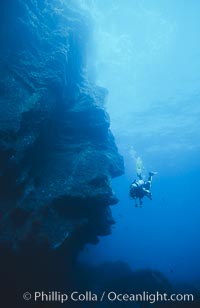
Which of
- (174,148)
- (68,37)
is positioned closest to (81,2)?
(68,37)

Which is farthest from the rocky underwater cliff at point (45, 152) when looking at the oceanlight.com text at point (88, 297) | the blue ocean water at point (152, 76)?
the blue ocean water at point (152, 76)

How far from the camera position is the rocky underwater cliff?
9336 millimetres

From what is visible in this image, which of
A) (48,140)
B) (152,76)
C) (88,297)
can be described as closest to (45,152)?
(48,140)

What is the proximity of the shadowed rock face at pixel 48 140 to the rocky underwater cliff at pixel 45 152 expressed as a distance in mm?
36

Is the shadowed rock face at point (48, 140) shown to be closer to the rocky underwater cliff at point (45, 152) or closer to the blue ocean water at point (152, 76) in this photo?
the rocky underwater cliff at point (45, 152)

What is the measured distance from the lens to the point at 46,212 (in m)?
9.69

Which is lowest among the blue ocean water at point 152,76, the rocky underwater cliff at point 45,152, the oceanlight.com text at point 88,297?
the oceanlight.com text at point 88,297

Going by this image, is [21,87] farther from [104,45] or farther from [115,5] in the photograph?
[104,45]

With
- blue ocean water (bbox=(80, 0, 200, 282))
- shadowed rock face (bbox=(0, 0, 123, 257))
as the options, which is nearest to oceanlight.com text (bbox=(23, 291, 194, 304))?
shadowed rock face (bbox=(0, 0, 123, 257))

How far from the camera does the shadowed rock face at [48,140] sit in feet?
30.6

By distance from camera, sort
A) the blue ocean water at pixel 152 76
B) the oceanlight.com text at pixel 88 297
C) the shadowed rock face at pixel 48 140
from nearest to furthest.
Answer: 1. the shadowed rock face at pixel 48 140
2. the oceanlight.com text at pixel 88 297
3. the blue ocean water at pixel 152 76

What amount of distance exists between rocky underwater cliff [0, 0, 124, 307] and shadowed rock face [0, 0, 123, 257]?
4 centimetres

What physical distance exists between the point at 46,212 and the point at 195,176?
6681cm

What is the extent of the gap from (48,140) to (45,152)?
661 millimetres
